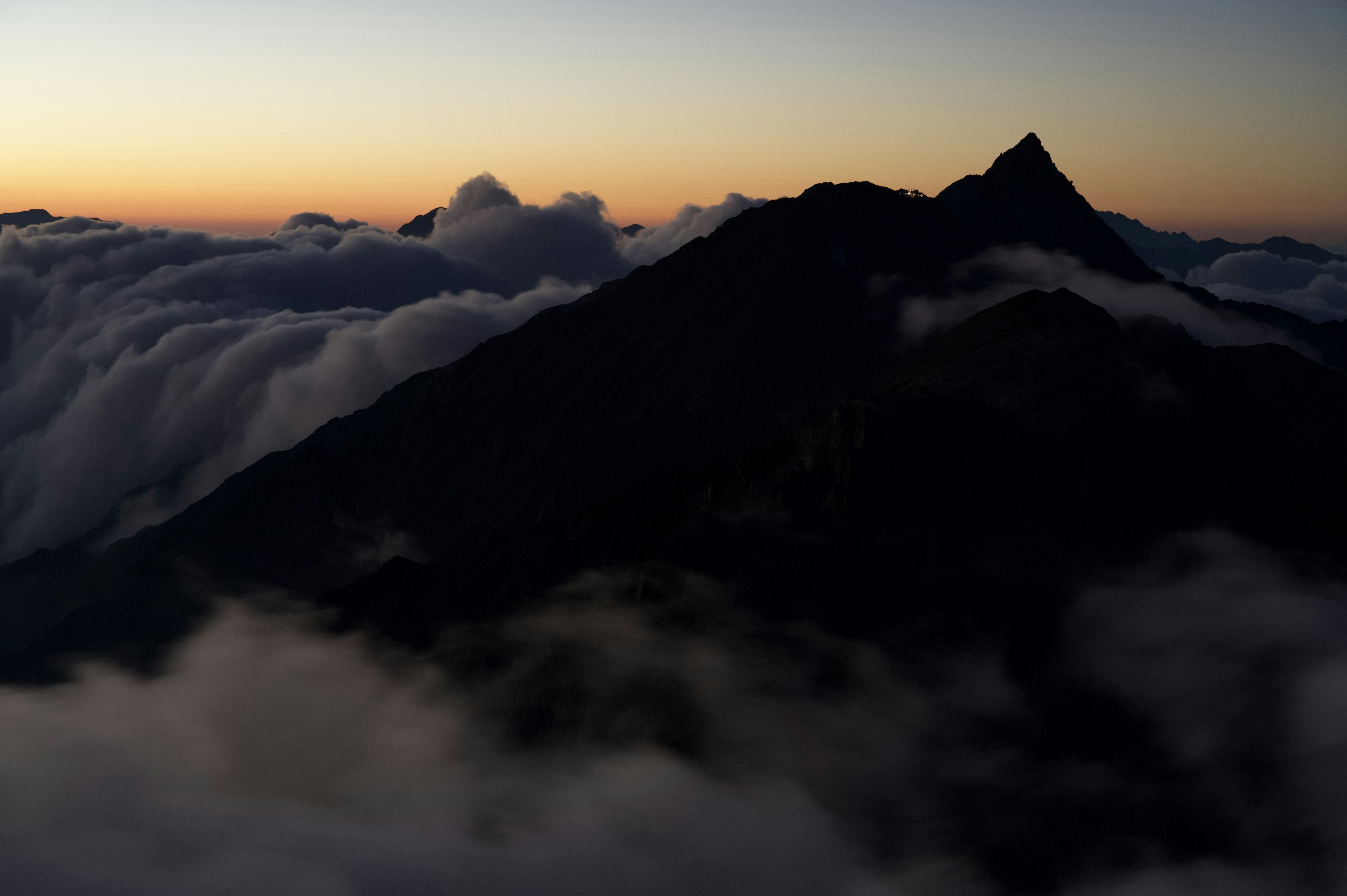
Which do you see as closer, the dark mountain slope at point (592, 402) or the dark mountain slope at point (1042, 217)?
the dark mountain slope at point (592, 402)

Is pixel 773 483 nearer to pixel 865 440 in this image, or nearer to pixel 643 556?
pixel 865 440

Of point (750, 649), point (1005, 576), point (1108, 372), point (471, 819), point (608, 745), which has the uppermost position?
point (1108, 372)

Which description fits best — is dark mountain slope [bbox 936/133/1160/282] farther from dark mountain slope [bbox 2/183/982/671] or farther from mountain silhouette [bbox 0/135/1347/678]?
dark mountain slope [bbox 2/183/982/671]

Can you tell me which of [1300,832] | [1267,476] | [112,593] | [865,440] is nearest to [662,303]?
[865,440]

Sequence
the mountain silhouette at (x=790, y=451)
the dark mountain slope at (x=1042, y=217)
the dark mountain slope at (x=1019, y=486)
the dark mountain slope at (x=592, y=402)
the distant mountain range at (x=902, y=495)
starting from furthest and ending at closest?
the dark mountain slope at (x=1042, y=217)
the dark mountain slope at (x=592, y=402)
the mountain silhouette at (x=790, y=451)
the dark mountain slope at (x=1019, y=486)
the distant mountain range at (x=902, y=495)

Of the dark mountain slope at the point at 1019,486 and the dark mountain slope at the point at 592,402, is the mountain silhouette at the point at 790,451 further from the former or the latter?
the dark mountain slope at the point at 592,402

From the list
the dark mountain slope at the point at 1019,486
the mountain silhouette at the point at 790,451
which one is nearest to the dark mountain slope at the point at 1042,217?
the mountain silhouette at the point at 790,451

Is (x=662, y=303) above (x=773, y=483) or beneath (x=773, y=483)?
above
